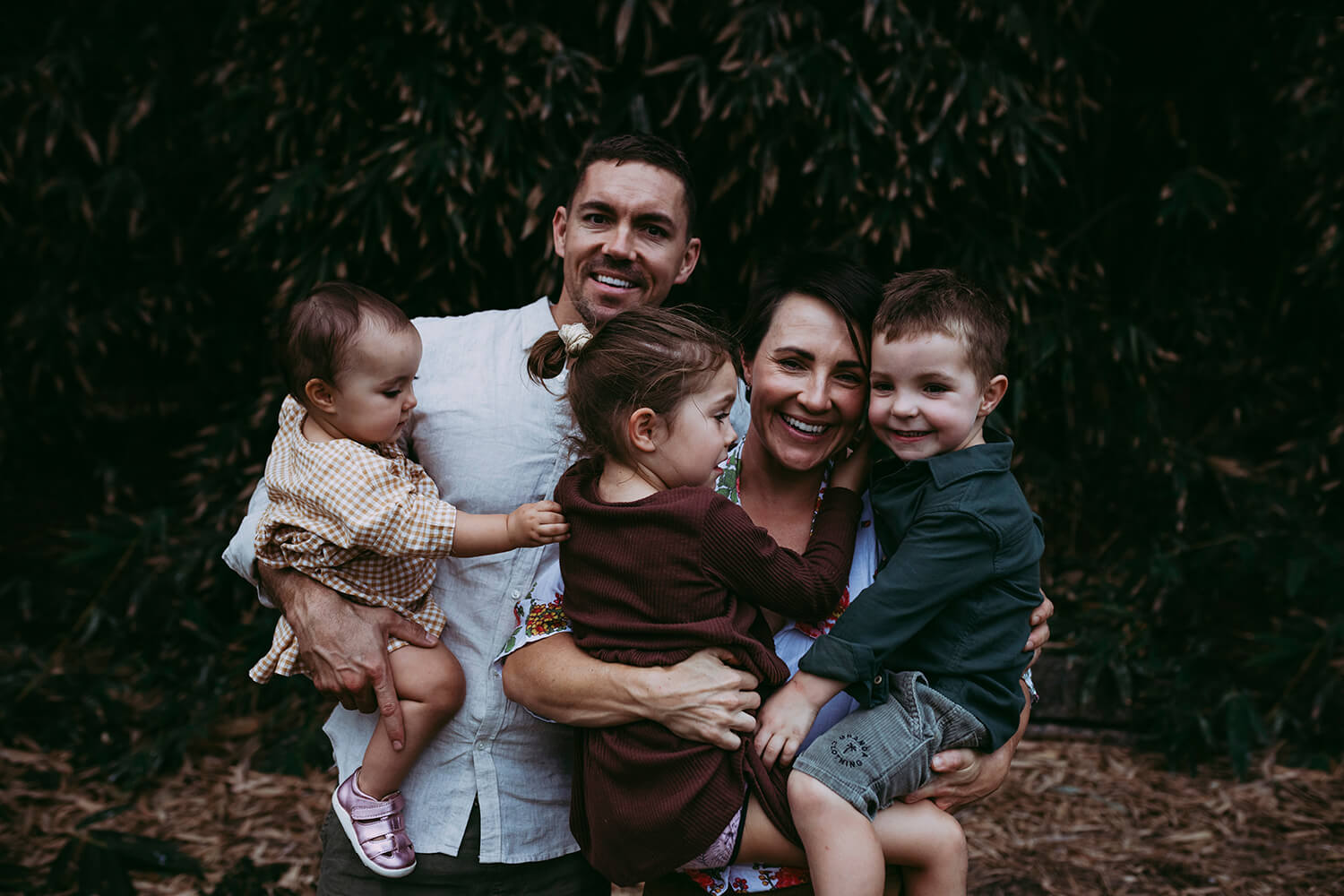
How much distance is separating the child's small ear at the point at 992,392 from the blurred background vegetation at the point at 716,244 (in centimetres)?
135

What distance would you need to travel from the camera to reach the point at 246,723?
356cm

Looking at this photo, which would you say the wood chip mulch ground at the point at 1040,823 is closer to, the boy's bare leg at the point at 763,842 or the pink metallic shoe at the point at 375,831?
the pink metallic shoe at the point at 375,831

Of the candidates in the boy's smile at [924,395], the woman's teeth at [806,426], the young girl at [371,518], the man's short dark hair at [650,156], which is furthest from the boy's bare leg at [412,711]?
the man's short dark hair at [650,156]

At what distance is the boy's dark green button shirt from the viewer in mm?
1586

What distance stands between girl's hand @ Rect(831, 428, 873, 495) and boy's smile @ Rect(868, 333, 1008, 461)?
10cm

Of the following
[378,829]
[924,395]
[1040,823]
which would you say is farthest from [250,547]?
[1040,823]

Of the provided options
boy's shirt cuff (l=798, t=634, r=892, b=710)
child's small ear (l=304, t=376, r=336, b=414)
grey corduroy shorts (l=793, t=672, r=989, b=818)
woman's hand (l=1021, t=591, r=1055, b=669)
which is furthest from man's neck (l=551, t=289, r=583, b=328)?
woman's hand (l=1021, t=591, r=1055, b=669)

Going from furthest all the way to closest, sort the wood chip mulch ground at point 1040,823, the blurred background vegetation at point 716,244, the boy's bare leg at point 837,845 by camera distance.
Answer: the blurred background vegetation at point 716,244 < the wood chip mulch ground at point 1040,823 < the boy's bare leg at point 837,845

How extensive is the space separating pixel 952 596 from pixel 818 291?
57 centimetres

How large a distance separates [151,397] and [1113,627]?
358 centimetres

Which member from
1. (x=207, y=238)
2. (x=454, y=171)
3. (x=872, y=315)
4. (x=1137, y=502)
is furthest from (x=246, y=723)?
(x=1137, y=502)

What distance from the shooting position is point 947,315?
1670 millimetres

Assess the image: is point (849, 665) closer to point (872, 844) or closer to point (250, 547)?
point (872, 844)

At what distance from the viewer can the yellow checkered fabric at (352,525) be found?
1647 millimetres
